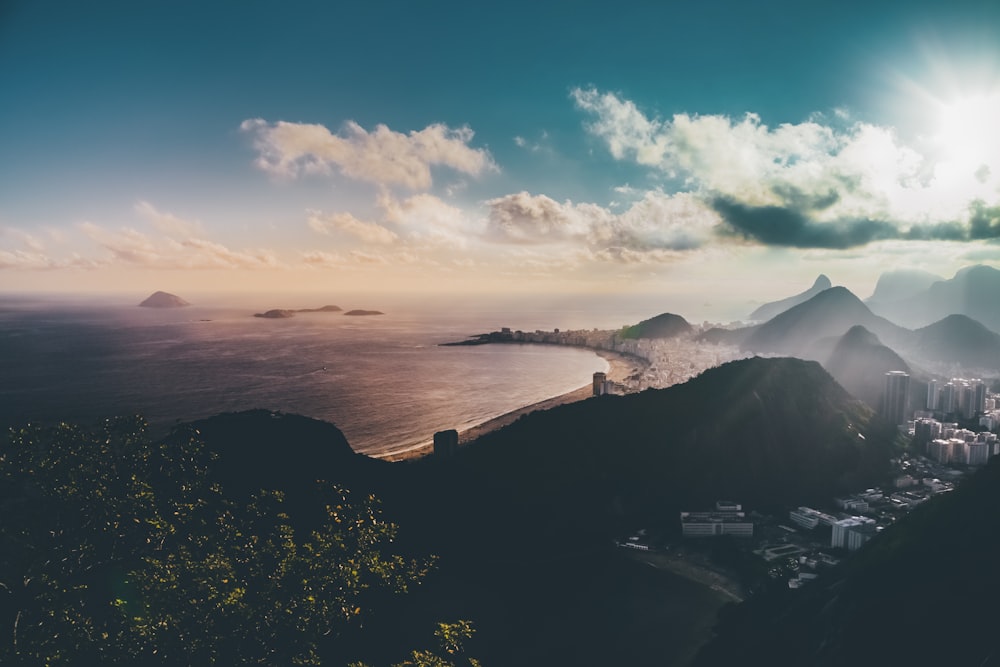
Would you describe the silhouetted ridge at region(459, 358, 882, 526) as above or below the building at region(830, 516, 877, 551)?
above

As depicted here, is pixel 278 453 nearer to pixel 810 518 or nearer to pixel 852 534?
pixel 810 518

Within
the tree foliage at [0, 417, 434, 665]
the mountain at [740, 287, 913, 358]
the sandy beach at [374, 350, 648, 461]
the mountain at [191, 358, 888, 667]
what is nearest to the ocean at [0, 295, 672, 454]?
the sandy beach at [374, 350, 648, 461]

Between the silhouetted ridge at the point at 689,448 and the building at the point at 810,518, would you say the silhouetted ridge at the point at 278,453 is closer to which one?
the silhouetted ridge at the point at 689,448

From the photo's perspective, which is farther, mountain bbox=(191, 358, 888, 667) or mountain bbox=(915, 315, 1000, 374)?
mountain bbox=(915, 315, 1000, 374)

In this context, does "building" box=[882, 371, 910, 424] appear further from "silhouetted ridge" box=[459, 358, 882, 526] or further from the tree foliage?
the tree foliage

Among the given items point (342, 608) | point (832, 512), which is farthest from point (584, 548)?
point (342, 608)

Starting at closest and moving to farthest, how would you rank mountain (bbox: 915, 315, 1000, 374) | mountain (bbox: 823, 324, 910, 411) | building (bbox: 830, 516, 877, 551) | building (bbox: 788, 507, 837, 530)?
building (bbox: 830, 516, 877, 551) → building (bbox: 788, 507, 837, 530) → mountain (bbox: 823, 324, 910, 411) → mountain (bbox: 915, 315, 1000, 374)

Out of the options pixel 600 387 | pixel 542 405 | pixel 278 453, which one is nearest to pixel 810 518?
pixel 542 405

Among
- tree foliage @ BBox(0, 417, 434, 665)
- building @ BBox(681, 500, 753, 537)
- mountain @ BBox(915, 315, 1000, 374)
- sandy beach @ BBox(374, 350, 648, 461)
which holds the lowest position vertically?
building @ BBox(681, 500, 753, 537)
